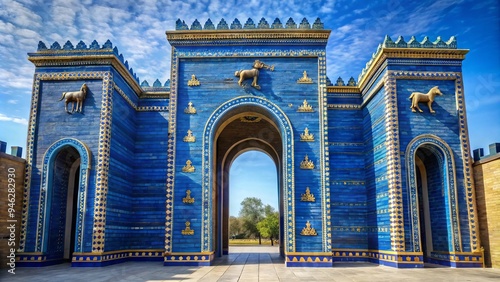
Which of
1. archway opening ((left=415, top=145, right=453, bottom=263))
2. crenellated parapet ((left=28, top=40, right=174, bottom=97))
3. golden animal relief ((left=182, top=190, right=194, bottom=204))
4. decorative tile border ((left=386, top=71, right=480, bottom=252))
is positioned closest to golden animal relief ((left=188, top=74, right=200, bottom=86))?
crenellated parapet ((left=28, top=40, right=174, bottom=97))

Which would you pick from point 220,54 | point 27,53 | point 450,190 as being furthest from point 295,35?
point 27,53

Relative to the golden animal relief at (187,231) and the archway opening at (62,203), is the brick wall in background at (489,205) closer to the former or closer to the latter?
the golden animal relief at (187,231)

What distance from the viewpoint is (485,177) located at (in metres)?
13.5

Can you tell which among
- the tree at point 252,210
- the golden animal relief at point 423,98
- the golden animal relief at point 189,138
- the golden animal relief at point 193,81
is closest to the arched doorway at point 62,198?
the golden animal relief at point 189,138

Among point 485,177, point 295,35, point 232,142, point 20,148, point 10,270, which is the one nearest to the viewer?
point 10,270

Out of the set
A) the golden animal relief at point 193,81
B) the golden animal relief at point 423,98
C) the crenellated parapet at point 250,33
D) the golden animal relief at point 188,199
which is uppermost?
the crenellated parapet at point 250,33

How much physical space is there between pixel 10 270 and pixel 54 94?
6.25m

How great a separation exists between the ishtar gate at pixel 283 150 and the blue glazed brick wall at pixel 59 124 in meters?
0.05

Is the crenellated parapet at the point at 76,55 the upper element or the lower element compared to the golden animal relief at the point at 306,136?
upper

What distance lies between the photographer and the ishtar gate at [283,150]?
45.4ft

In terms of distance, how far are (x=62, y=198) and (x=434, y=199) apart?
45.0ft

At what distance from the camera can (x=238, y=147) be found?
2045cm

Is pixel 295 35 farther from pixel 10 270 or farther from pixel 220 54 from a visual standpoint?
pixel 10 270

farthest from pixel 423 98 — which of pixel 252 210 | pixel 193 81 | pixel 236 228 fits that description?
pixel 252 210
